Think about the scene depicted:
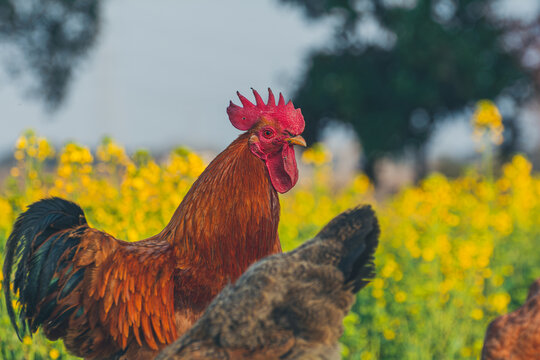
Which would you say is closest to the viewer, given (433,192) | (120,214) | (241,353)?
(241,353)

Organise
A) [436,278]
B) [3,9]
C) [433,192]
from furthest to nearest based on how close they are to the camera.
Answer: [3,9]
[433,192]
[436,278]

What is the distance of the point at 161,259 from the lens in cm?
273

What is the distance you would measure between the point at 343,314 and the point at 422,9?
20.2 metres

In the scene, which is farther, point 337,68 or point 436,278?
point 337,68

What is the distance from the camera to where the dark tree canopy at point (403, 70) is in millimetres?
20188

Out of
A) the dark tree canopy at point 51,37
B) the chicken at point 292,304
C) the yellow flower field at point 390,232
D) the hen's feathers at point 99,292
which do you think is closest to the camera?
the chicken at point 292,304

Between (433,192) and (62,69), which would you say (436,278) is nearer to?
(433,192)

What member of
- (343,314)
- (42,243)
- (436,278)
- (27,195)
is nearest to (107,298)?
(42,243)

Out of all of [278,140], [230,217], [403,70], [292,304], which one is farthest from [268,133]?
[403,70]

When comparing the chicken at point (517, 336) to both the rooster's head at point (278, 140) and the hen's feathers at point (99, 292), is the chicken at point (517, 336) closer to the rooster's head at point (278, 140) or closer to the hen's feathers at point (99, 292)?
the rooster's head at point (278, 140)

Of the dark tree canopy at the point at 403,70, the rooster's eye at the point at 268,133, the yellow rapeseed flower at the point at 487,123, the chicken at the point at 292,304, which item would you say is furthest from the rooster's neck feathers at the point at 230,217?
the dark tree canopy at the point at 403,70

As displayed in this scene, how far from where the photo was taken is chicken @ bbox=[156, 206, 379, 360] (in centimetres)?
193

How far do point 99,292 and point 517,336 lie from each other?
6.48ft

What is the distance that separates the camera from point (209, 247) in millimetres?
2697
